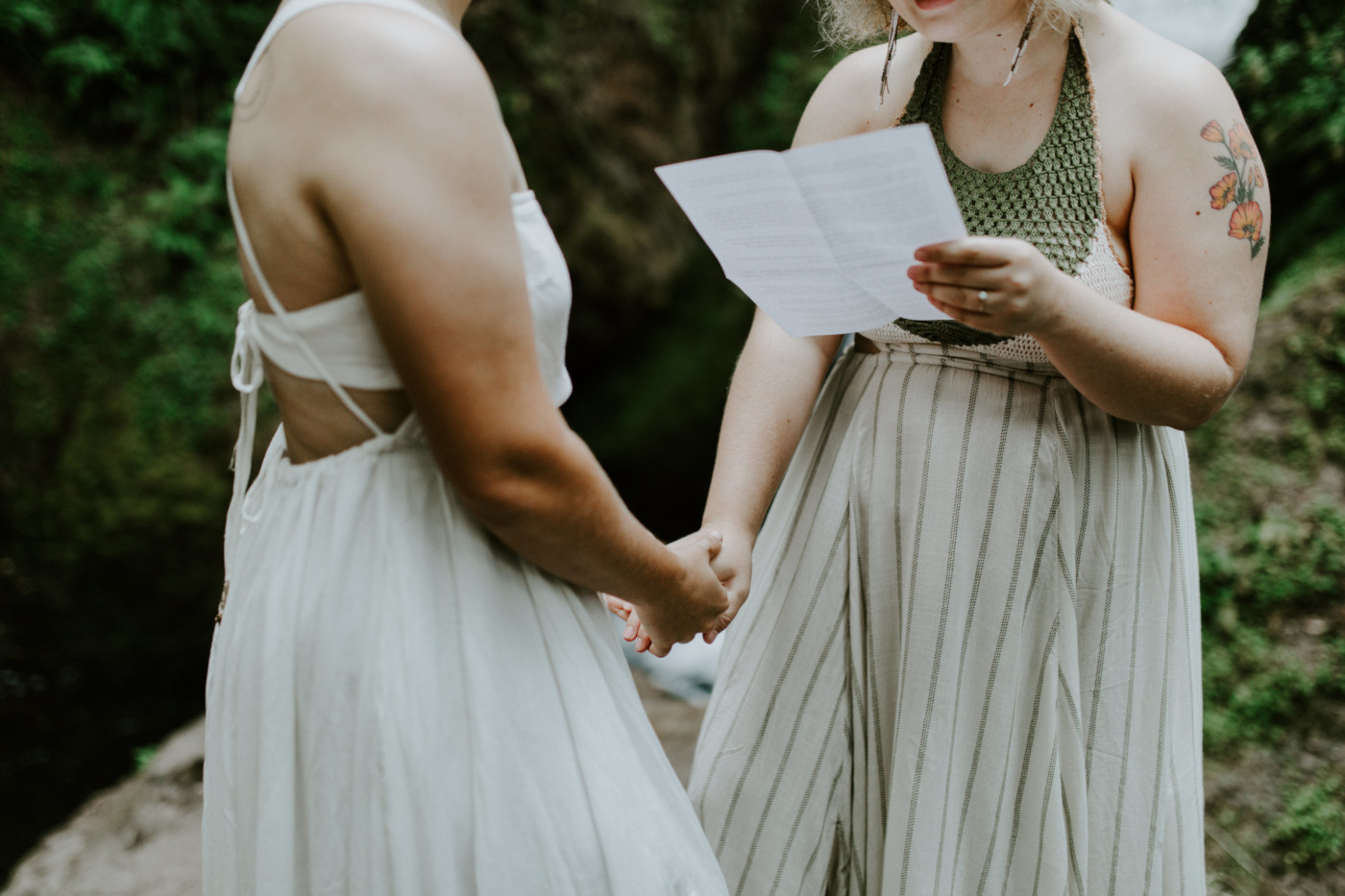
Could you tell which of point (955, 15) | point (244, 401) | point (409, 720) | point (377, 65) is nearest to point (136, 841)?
point (244, 401)

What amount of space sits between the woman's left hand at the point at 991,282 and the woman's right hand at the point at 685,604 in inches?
16.4

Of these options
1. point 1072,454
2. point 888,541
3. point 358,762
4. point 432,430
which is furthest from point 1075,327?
point 358,762

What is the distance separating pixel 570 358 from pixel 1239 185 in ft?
18.2

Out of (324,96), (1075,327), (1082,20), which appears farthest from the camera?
(1082,20)

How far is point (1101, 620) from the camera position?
1.34m

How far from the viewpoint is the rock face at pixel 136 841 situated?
2422mm

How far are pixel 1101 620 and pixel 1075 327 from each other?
18.4 inches

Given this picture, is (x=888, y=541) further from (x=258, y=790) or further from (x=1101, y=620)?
(x=258, y=790)

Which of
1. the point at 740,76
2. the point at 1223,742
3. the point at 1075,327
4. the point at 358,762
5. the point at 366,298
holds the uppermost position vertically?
the point at 366,298

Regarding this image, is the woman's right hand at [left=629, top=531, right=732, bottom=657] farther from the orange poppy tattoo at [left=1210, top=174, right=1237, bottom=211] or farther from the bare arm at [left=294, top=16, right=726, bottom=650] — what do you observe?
the orange poppy tattoo at [left=1210, top=174, right=1237, bottom=211]

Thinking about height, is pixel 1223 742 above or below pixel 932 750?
below

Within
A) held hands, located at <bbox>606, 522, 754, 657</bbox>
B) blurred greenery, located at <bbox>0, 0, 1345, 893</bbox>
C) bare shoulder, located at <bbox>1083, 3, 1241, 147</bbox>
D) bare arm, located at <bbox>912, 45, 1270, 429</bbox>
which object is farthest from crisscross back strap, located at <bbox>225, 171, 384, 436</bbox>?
blurred greenery, located at <bbox>0, 0, 1345, 893</bbox>

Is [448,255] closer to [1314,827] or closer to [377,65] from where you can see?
[377,65]

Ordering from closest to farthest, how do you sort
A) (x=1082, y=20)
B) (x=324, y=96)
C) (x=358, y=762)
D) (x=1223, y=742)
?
(x=324, y=96), (x=358, y=762), (x=1082, y=20), (x=1223, y=742)
